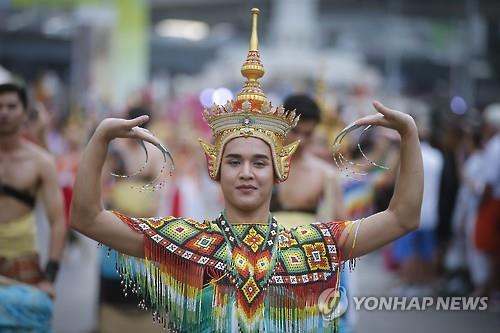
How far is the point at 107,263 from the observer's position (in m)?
7.72

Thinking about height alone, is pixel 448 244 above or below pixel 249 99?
above

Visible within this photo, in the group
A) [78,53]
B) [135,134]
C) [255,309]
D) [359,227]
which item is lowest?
[255,309]

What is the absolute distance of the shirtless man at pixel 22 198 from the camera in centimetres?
599

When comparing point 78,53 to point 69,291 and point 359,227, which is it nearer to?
point 69,291

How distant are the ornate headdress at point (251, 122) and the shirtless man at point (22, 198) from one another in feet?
6.83

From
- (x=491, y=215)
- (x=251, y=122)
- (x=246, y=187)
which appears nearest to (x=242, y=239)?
(x=246, y=187)

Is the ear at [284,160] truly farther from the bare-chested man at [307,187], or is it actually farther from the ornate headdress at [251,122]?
A: the bare-chested man at [307,187]

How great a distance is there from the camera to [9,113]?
625cm

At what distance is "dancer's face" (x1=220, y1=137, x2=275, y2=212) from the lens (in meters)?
4.10

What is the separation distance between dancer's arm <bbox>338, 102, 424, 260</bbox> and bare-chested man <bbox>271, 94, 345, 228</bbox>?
235 centimetres

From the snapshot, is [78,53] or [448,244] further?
[78,53]

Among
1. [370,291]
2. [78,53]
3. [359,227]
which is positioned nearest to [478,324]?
[370,291]

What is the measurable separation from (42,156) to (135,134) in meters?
2.39

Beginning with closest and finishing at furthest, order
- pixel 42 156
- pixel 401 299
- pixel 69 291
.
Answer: pixel 401 299
pixel 42 156
pixel 69 291
